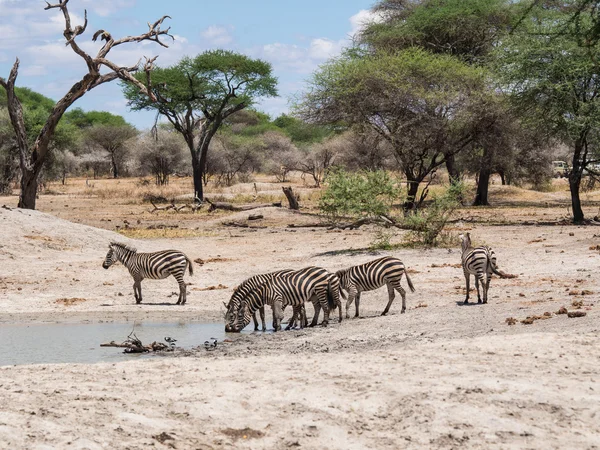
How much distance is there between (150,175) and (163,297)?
5739cm

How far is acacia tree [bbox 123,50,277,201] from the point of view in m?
43.3

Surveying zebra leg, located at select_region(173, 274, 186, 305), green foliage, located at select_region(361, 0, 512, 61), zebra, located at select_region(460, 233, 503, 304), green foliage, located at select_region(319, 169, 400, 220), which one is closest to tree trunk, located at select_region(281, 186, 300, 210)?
green foliage, located at select_region(361, 0, 512, 61)

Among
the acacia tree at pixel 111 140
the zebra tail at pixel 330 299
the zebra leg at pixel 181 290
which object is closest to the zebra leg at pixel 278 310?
the zebra tail at pixel 330 299

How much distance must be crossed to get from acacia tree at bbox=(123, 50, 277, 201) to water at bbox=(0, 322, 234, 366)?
2927 cm

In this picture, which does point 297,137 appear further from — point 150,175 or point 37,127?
point 37,127

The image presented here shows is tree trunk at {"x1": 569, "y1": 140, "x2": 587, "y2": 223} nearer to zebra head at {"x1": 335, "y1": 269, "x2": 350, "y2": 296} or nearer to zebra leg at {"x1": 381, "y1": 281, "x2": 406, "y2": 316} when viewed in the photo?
zebra leg at {"x1": 381, "y1": 281, "x2": 406, "y2": 316}

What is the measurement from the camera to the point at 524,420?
6.74 m

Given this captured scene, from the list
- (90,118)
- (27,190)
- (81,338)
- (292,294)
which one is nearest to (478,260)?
(292,294)

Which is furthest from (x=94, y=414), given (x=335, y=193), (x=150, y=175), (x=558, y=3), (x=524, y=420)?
(x=150, y=175)

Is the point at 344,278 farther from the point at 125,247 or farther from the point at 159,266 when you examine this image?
the point at 125,247

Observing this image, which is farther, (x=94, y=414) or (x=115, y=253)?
(x=115, y=253)

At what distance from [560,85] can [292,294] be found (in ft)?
55.7

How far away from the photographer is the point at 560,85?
26609 millimetres

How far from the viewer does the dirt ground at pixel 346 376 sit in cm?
653
